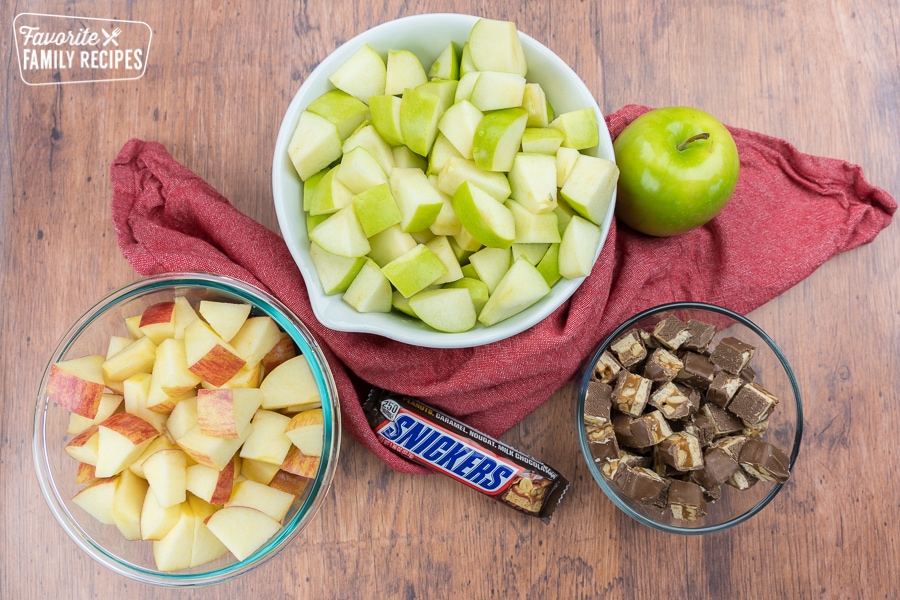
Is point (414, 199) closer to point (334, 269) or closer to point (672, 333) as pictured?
point (334, 269)

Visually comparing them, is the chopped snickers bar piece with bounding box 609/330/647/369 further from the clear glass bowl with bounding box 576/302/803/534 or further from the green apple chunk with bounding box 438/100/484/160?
the green apple chunk with bounding box 438/100/484/160

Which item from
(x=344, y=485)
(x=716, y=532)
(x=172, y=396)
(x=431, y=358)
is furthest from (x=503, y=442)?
(x=172, y=396)

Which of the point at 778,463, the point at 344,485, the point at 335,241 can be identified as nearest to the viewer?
the point at 335,241

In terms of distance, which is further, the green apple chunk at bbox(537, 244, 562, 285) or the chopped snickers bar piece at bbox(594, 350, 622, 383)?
the chopped snickers bar piece at bbox(594, 350, 622, 383)

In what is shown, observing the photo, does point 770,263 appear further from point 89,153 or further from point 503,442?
point 89,153

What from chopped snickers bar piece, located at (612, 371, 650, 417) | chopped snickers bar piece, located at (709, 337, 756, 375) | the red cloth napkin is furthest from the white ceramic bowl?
chopped snickers bar piece, located at (709, 337, 756, 375)

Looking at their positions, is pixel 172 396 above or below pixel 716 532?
above
